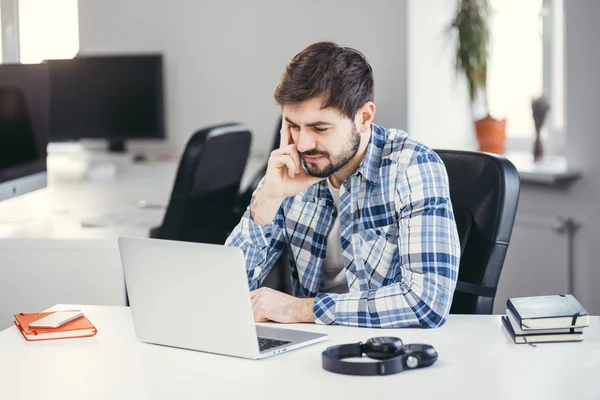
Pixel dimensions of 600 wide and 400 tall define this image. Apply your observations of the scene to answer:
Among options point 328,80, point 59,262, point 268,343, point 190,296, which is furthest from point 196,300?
point 59,262

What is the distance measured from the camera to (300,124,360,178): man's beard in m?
1.93

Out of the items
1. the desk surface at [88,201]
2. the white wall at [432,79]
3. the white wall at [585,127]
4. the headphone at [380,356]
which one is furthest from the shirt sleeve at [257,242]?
the white wall at [432,79]

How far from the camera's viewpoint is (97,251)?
266cm

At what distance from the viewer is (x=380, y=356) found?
58.1 inches

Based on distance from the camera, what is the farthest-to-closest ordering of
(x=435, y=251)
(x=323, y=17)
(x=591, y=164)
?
(x=323, y=17) → (x=591, y=164) → (x=435, y=251)

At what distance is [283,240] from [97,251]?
0.78 metres

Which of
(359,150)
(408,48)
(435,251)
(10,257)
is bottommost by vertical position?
(10,257)

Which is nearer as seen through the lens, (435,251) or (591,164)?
(435,251)

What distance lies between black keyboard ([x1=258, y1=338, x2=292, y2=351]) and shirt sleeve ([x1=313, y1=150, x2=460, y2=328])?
174 millimetres

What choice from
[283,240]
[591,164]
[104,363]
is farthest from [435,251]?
[591,164]

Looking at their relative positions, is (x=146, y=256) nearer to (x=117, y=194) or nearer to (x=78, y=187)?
(x=117, y=194)

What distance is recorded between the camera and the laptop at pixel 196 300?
4.95 feet

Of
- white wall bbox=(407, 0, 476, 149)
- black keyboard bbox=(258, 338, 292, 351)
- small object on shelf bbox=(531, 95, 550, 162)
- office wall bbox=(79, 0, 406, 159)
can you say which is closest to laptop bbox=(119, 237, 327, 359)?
black keyboard bbox=(258, 338, 292, 351)

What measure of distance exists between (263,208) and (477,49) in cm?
229
